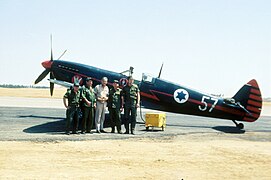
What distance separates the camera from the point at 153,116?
13.3m

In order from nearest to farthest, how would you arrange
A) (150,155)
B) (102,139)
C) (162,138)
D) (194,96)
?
1. (150,155)
2. (102,139)
3. (162,138)
4. (194,96)

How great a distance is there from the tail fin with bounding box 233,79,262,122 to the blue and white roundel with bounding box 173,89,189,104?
2.44m

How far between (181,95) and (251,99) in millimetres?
3134

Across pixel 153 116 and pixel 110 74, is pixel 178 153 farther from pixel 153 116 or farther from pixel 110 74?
pixel 110 74

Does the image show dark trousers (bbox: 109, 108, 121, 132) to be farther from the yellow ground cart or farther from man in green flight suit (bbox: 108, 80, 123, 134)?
the yellow ground cart

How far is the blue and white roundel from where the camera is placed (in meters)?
15.1

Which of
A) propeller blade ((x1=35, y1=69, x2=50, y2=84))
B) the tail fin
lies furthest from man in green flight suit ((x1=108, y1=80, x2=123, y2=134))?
propeller blade ((x1=35, y1=69, x2=50, y2=84))

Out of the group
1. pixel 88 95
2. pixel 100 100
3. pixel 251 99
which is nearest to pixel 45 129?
pixel 88 95

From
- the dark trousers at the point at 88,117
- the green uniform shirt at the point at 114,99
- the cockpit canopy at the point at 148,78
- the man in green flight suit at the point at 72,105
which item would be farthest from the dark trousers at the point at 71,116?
the cockpit canopy at the point at 148,78

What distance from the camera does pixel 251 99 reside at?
48.5 ft

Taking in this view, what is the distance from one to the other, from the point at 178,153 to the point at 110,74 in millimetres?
8270

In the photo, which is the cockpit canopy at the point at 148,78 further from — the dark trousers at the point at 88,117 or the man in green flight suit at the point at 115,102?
the dark trousers at the point at 88,117

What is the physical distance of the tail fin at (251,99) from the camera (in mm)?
14734

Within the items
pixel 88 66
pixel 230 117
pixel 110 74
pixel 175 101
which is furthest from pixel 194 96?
pixel 88 66
